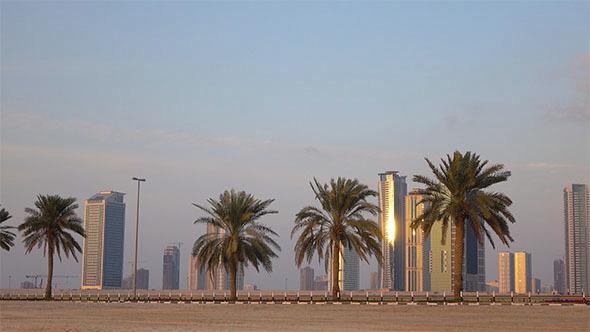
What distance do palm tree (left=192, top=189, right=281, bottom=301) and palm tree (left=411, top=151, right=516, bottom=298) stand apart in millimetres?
12810

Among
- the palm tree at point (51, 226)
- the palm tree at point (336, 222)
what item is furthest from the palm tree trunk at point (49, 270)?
the palm tree at point (336, 222)

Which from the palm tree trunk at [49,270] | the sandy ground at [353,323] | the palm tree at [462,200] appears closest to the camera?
the sandy ground at [353,323]

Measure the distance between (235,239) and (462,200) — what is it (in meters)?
18.0

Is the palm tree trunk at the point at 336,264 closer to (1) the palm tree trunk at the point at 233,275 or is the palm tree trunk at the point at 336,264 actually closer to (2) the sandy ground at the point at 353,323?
(1) the palm tree trunk at the point at 233,275

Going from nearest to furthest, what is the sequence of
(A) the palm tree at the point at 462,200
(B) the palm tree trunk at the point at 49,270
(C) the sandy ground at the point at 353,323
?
1. (C) the sandy ground at the point at 353,323
2. (A) the palm tree at the point at 462,200
3. (B) the palm tree trunk at the point at 49,270

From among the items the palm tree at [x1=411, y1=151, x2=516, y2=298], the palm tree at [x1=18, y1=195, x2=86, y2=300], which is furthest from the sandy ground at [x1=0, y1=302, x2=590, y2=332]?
the palm tree at [x1=18, y1=195, x2=86, y2=300]

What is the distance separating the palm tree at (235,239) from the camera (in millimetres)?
57375

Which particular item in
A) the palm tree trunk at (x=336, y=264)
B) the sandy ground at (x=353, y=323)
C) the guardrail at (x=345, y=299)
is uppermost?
the palm tree trunk at (x=336, y=264)

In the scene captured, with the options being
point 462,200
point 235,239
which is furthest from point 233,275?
point 462,200

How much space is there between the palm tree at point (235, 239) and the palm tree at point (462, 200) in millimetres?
12810

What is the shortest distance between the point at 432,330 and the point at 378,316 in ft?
30.9

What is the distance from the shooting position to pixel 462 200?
49.8 m

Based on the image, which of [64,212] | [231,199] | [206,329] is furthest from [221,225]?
[206,329]

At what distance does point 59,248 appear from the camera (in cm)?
6888
